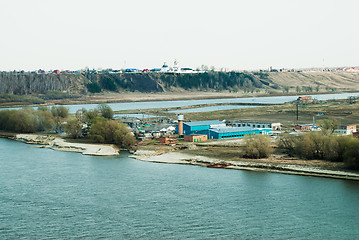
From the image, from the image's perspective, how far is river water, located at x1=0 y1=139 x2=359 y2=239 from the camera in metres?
11.8

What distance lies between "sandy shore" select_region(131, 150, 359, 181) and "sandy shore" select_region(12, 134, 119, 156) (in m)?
1.75

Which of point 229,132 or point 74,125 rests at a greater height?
point 74,125

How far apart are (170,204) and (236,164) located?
5.81m

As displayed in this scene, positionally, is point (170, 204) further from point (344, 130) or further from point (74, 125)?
point (344, 130)

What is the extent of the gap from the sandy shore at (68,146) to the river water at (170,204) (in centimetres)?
391

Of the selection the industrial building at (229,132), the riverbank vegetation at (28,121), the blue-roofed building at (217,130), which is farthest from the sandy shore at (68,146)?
the industrial building at (229,132)

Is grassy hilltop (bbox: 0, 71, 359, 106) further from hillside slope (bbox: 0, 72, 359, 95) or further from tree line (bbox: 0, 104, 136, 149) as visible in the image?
tree line (bbox: 0, 104, 136, 149)

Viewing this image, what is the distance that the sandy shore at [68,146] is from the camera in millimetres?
23311

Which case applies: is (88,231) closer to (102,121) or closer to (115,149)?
(115,149)

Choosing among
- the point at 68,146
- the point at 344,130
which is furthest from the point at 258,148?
the point at 68,146

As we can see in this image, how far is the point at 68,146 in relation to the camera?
25.0m

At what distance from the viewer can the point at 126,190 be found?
15.5 m

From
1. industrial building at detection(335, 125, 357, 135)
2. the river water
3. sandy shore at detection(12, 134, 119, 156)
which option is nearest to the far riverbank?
sandy shore at detection(12, 134, 119, 156)

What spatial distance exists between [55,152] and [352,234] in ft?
52.9
